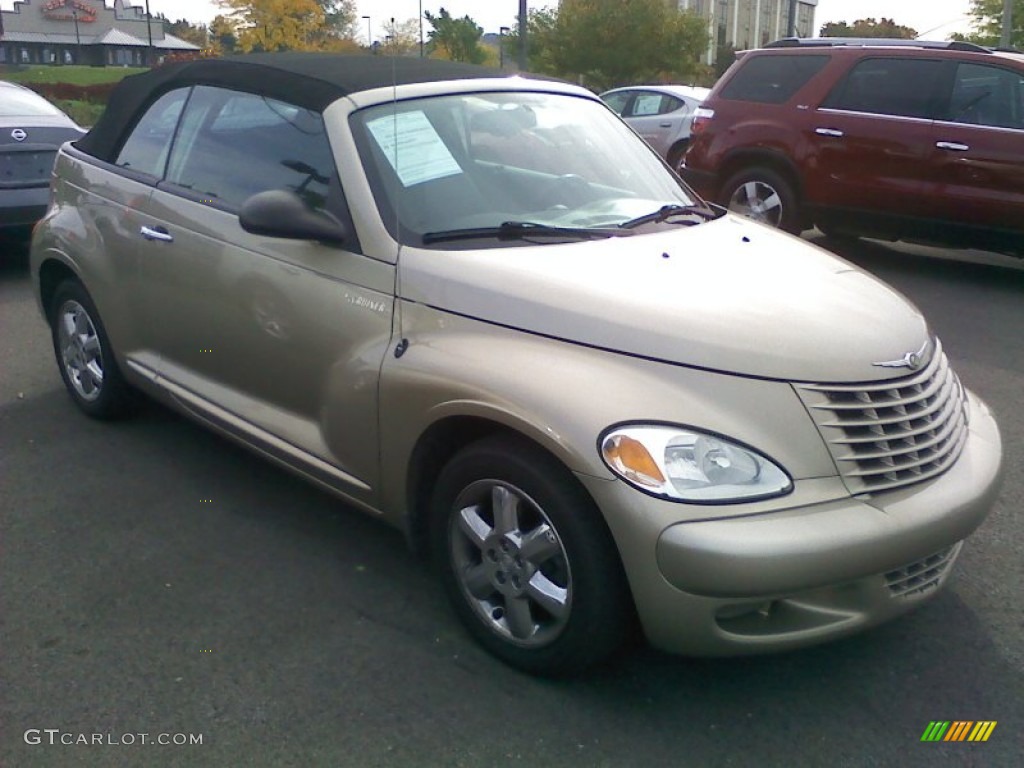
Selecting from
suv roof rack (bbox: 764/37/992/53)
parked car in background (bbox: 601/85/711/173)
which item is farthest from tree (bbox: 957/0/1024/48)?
suv roof rack (bbox: 764/37/992/53)

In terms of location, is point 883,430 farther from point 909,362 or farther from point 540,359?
point 540,359

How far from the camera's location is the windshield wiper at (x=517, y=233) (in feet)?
11.8

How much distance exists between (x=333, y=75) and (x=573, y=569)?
2.14 metres

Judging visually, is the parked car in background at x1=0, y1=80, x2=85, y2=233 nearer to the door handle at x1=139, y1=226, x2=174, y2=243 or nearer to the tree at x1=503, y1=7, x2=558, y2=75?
the door handle at x1=139, y1=226, x2=174, y2=243

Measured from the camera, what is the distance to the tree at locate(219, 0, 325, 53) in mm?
26391

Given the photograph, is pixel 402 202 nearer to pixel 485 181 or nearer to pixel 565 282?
pixel 485 181

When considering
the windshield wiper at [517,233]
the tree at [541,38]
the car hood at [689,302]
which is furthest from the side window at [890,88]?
the tree at [541,38]

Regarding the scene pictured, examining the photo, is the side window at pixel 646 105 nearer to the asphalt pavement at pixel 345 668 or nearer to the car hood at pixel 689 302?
the asphalt pavement at pixel 345 668

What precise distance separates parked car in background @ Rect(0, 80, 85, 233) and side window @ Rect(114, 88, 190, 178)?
390cm

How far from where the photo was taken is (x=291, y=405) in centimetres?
391

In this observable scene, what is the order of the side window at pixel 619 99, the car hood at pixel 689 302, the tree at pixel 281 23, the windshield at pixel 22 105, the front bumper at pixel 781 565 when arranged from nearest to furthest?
the front bumper at pixel 781 565 < the car hood at pixel 689 302 < the windshield at pixel 22 105 < the side window at pixel 619 99 < the tree at pixel 281 23

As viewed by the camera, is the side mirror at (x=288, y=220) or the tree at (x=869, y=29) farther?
the tree at (x=869, y=29)

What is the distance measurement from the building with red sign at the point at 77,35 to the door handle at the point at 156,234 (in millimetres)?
85439

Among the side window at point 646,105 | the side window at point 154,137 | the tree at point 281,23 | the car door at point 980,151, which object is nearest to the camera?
the side window at point 154,137
